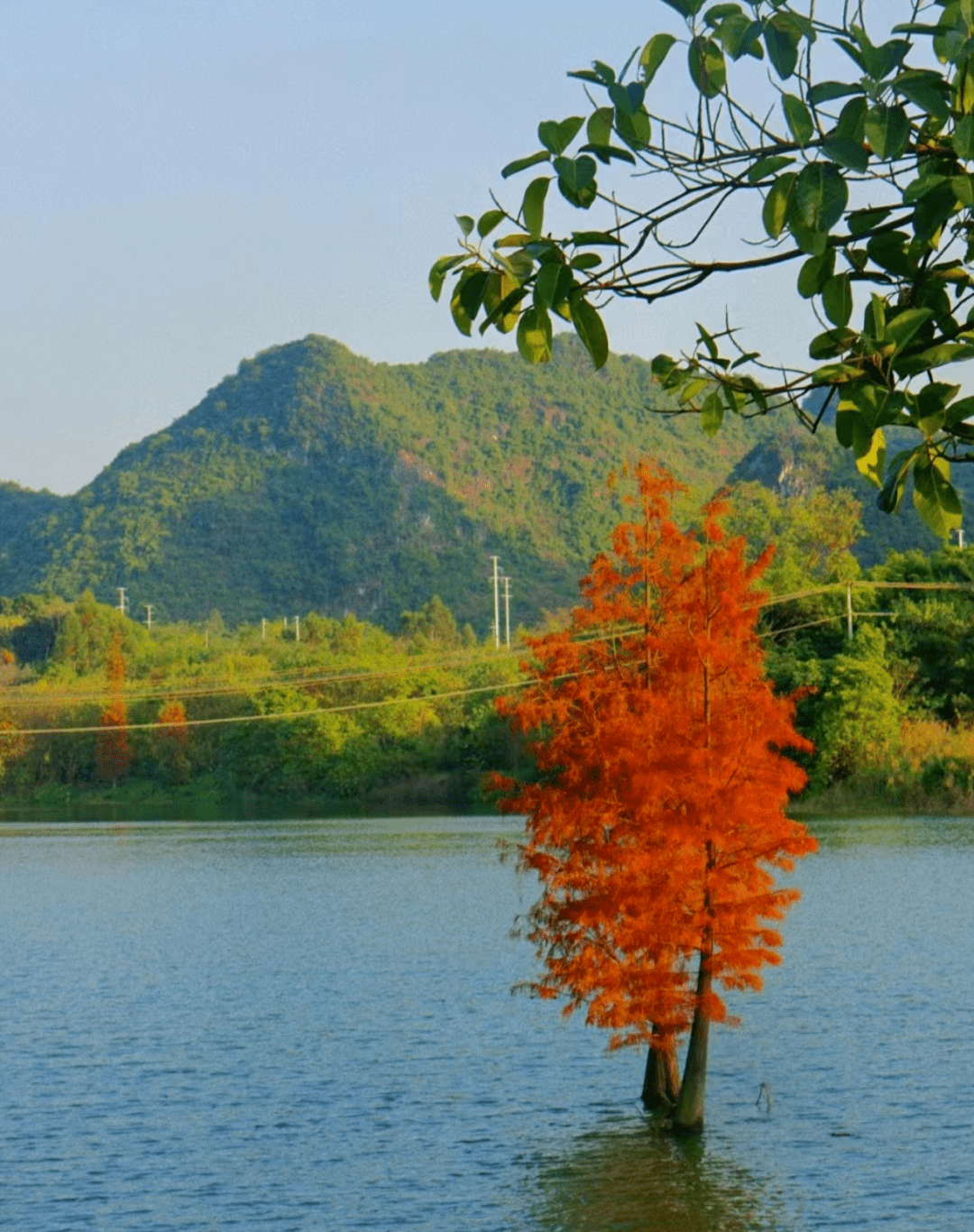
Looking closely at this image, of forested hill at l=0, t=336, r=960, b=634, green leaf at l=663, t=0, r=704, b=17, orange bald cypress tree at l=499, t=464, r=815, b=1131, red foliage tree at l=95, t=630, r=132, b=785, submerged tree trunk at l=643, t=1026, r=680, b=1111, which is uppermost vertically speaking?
forested hill at l=0, t=336, r=960, b=634

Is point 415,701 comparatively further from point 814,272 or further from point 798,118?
point 798,118

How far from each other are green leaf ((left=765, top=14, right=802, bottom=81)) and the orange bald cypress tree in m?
13.5

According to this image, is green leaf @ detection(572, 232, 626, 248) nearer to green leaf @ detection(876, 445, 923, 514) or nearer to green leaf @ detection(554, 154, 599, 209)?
green leaf @ detection(554, 154, 599, 209)

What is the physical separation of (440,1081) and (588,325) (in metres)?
18.3

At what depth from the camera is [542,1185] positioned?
50.2 feet

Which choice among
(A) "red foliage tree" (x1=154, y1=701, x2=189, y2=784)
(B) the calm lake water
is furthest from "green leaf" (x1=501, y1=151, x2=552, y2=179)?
(A) "red foliage tree" (x1=154, y1=701, x2=189, y2=784)

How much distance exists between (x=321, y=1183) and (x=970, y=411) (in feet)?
47.4

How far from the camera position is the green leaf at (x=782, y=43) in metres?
2.37

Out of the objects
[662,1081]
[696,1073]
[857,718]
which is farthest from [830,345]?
[857,718]

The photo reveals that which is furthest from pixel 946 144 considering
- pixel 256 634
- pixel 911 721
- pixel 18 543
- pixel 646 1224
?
pixel 18 543

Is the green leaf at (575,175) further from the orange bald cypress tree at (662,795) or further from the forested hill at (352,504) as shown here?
the forested hill at (352,504)

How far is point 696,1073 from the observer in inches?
644

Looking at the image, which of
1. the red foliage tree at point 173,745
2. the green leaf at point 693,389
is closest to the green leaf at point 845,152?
the green leaf at point 693,389

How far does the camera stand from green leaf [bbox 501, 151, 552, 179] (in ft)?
8.20
